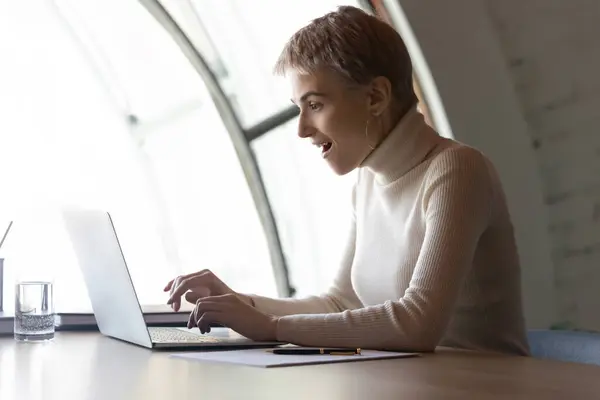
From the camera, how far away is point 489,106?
7.14 feet

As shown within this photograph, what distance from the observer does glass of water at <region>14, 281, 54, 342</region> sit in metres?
1.44

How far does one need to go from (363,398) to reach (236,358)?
340mm

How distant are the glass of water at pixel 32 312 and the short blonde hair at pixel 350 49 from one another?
2.18 feet

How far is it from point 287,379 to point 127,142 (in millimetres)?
2887

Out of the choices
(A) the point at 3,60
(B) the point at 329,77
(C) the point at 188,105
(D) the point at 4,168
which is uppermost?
(A) the point at 3,60

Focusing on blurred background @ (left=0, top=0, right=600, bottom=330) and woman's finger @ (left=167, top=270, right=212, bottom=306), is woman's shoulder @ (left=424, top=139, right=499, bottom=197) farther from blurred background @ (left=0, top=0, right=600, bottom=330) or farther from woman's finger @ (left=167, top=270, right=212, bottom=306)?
blurred background @ (left=0, top=0, right=600, bottom=330)

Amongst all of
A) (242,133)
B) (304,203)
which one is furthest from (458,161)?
(242,133)

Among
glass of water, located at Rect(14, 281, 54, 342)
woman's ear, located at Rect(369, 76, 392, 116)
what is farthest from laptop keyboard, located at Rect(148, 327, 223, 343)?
woman's ear, located at Rect(369, 76, 392, 116)

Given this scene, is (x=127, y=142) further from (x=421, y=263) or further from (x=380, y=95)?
(x=421, y=263)

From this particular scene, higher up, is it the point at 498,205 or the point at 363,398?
the point at 498,205

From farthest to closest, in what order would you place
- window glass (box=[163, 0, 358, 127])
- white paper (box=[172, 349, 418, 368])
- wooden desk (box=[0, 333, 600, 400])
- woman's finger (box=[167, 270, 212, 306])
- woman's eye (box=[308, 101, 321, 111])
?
window glass (box=[163, 0, 358, 127]) → woman's eye (box=[308, 101, 321, 111]) → woman's finger (box=[167, 270, 212, 306]) → white paper (box=[172, 349, 418, 368]) → wooden desk (box=[0, 333, 600, 400])

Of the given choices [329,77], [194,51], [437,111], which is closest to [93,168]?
[194,51]

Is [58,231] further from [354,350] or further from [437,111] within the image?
[354,350]

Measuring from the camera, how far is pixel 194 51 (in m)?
3.25
